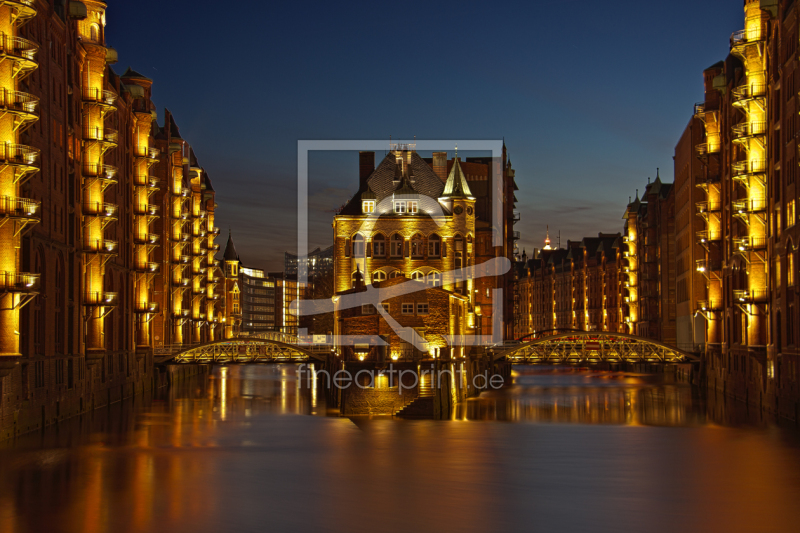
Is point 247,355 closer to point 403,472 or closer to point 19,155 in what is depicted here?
point 19,155

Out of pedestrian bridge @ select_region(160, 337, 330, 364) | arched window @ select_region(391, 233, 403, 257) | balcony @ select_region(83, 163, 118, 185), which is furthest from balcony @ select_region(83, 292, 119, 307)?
arched window @ select_region(391, 233, 403, 257)

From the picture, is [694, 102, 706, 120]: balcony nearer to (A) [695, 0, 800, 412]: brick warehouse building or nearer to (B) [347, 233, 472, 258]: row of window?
(A) [695, 0, 800, 412]: brick warehouse building

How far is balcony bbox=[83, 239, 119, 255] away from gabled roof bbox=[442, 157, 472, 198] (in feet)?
108

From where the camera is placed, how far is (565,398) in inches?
3196

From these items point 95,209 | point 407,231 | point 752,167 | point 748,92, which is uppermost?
point 748,92

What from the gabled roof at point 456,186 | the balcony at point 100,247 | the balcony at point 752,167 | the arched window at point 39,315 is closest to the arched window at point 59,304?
the arched window at point 39,315

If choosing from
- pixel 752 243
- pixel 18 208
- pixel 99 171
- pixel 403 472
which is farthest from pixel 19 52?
pixel 752 243

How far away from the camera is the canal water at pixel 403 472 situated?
3212 cm

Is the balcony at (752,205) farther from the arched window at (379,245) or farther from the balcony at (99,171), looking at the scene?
the balcony at (99,171)

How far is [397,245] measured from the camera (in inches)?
3302

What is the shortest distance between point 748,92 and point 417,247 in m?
32.7

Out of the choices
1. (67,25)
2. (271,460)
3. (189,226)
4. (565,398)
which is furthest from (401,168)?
(271,460)

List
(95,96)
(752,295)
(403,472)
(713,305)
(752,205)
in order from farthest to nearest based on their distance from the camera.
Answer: (713,305) < (95,96) < (752,205) < (752,295) < (403,472)

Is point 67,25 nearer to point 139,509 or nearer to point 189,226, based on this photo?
point 139,509
